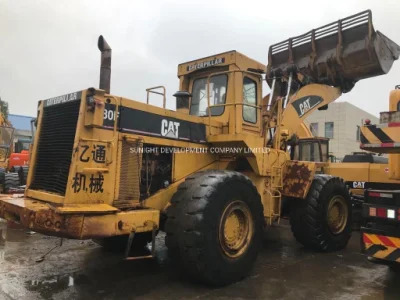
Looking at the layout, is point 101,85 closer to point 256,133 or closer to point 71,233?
point 71,233

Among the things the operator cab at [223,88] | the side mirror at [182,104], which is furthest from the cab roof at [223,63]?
the side mirror at [182,104]

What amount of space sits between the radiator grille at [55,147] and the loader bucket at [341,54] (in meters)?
4.07

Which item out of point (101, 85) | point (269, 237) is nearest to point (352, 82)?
point (269, 237)

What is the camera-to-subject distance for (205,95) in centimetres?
666

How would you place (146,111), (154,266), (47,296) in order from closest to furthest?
(47,296)
(146,111)
(154,266)

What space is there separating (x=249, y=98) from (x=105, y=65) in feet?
8.48

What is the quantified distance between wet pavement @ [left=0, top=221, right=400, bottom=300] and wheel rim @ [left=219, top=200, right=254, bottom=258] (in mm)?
438

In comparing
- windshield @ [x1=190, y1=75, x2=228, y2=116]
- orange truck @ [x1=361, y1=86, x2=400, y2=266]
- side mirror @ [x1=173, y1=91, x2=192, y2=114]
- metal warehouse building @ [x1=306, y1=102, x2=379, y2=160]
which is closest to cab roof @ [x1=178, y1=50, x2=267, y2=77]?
windshield @ [x1=190, y1=75, x2=228, y2=116]

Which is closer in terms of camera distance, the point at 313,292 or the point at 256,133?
the point at 313,292

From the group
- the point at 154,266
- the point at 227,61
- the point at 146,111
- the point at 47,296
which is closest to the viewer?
the point at 47,296

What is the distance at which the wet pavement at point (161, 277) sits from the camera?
4660 millimetres

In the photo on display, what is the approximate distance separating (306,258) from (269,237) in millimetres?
1765

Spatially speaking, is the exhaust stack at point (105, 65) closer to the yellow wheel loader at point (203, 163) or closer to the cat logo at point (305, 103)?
the yellow wheel loader at point (203, 163)

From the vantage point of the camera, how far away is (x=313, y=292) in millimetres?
4797
